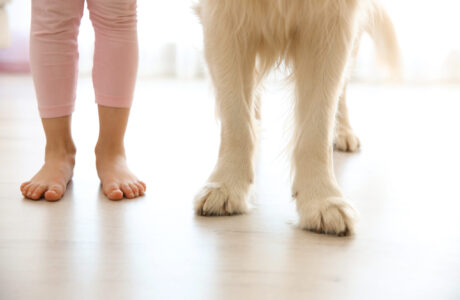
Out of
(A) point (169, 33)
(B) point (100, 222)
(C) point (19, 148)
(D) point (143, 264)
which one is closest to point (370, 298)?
(D) point (143, 264)

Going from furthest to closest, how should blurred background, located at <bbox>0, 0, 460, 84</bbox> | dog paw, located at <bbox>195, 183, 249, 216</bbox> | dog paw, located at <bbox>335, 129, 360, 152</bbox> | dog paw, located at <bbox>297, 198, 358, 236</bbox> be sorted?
blurred background, located at <bbox>0, 0, 460, 84</bbox>, dog paw, located at <bbox>335, 129, 360, 152</bbox>, dog paw, located at <bbox>195, 183, 249, 216</bbox>, dog paw, located at <bbox>297, 198, 358, 236</bbox>

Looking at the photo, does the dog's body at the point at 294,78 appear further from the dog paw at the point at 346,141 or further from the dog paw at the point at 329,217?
the dog paw at the point at 346,141

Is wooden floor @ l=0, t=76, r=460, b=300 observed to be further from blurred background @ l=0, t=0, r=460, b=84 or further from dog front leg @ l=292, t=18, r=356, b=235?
blurred background @ l=0, t=0, r=460, b=84

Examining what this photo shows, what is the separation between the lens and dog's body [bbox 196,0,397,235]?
4.30 feet

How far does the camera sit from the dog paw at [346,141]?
2043 millimetres

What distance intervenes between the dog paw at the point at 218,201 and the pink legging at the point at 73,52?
0.41 m

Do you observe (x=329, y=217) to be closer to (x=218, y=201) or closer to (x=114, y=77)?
(x=218, y=201)

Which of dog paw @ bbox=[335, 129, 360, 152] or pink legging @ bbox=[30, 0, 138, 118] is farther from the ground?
pink legging @ bbox=[30, 0, 138, 118]

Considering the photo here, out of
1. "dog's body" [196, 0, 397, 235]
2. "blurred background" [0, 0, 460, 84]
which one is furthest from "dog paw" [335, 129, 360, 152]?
"blurred background" [0, 0, 460, 84]

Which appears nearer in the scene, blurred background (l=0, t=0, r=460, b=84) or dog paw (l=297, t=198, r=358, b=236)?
dog paw (l=297, t=198, r=358, b=236)

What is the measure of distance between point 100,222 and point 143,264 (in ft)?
0.86

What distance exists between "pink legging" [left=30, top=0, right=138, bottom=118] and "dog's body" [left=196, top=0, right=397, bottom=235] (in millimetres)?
242

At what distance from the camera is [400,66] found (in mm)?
2213

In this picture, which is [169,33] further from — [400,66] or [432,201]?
[432,201]
